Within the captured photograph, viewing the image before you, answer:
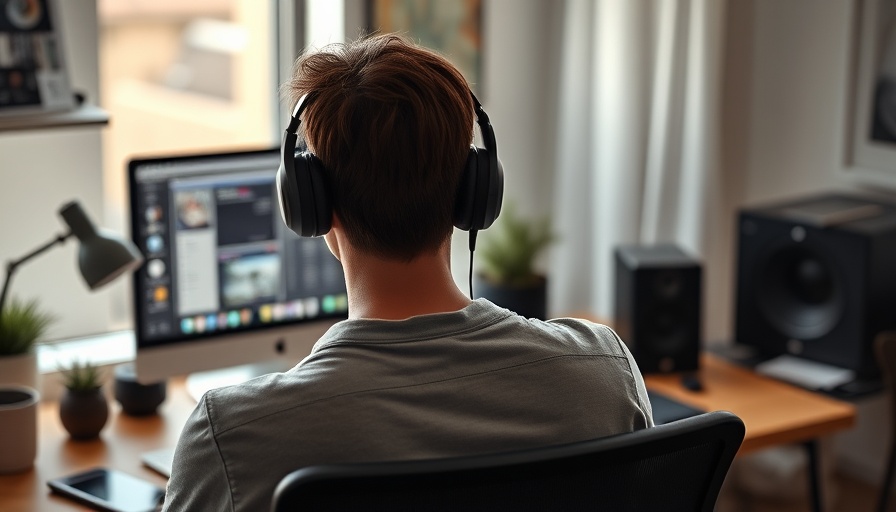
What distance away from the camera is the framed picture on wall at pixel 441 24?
2.77m

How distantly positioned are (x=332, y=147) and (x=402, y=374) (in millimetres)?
252

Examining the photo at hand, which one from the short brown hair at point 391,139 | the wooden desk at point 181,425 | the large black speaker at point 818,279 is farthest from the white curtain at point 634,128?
the short brown hair at point 391,139

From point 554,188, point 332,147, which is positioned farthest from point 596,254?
point 332,147

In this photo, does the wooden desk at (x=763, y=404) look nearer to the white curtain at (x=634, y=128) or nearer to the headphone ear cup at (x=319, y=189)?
the white curtain at (x=634, y=128)

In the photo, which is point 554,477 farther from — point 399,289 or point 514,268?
point 514,268

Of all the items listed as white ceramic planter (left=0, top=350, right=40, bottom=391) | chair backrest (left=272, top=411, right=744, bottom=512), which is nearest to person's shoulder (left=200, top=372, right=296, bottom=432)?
chair backrest (left=272, top=411, right=744, bottom=512)

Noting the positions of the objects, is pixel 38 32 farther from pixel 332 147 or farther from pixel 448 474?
pixel 448 474

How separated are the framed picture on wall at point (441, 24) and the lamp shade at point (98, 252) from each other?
98cm

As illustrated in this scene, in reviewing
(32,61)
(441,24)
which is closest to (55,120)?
(32,61)

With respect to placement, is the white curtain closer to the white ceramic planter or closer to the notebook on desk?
the notebook on desk

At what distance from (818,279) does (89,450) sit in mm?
1658

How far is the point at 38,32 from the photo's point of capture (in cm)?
221

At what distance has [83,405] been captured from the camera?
201 centimetres

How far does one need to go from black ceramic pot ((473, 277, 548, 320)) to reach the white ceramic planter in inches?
39.4
